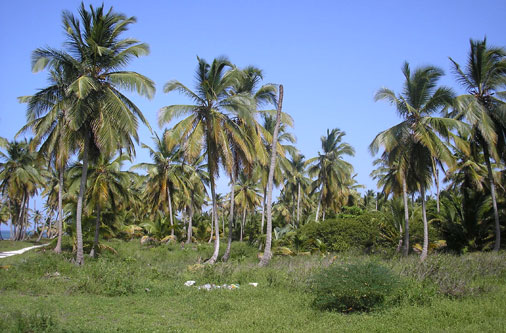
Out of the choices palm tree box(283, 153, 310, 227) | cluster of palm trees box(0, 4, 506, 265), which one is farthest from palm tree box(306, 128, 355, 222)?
cluster of palm trees box(0, 4, 506, 265)

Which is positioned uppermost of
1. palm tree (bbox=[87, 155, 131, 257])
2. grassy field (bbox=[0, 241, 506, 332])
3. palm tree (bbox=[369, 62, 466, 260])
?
palm tree (bbox=[369, 62, 466, 260])

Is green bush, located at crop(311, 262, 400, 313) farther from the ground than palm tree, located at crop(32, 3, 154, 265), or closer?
closer

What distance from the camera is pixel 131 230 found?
36.5 meters

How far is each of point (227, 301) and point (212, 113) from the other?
35.2ft

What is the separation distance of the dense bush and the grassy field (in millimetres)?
11715

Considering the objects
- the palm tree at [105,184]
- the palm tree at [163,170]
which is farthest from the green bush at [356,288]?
the palm tree at [163,170]

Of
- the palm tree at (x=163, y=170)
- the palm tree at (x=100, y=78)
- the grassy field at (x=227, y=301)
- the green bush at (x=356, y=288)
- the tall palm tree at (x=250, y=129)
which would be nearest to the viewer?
the grassy field at (x=227, y=301)

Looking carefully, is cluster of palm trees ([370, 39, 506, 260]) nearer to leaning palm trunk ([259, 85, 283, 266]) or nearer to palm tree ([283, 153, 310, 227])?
leaning palm trunk ([259, 85, 283, 266])

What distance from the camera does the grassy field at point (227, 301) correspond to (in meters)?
7.98

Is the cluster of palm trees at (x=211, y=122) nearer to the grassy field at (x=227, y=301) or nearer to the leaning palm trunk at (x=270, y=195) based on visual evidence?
the leaning palm trunk at (x=270, y=195)

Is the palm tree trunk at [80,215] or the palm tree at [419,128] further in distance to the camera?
the palm tree at [419,128]

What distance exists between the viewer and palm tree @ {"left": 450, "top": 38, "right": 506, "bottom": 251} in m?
17.9

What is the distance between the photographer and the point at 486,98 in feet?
62.8

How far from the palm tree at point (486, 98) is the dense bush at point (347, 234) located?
8305 millimetres
